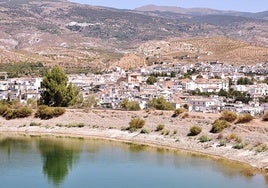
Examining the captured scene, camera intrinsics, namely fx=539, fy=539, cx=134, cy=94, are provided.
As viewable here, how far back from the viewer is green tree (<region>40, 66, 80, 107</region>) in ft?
152

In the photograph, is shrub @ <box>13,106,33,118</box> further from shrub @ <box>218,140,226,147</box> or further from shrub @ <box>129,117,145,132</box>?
shrub @ <box>218,140,226,147</box>

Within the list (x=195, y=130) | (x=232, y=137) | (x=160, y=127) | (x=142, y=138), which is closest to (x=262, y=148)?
(x=232, y=137)

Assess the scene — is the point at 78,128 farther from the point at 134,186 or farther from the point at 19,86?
the point at 19,86

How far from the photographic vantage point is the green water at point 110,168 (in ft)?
86.6

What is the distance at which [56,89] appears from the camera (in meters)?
46.5

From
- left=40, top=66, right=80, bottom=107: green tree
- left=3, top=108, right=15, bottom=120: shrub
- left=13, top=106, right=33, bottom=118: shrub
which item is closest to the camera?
left=13, top=106, right=33, bottom=118: shrub

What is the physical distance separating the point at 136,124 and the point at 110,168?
1012 cm

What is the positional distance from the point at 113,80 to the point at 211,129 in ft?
190

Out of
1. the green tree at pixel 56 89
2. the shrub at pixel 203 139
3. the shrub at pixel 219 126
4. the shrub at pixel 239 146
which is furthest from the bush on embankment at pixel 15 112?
the shrub at pixel 239 146

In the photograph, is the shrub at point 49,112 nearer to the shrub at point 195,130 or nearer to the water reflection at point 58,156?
the water reflection at point 58,156

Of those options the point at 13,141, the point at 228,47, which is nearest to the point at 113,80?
the point at 228,47

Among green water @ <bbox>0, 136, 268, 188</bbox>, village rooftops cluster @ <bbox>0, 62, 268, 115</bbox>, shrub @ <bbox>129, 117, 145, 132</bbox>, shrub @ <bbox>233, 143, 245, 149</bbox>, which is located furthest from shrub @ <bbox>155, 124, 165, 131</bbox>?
village rooftops cluster @ <bbox>0, 62, 268, 115</bbox>

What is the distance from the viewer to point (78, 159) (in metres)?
32.8

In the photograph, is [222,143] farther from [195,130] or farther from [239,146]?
[195,130]
